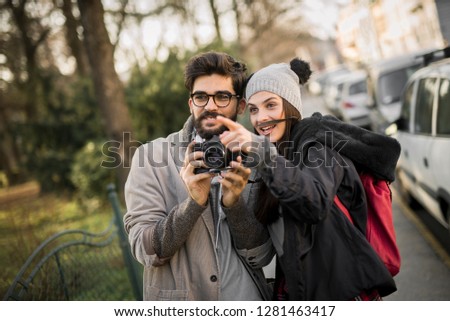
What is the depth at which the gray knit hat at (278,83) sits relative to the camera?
7.07 ft

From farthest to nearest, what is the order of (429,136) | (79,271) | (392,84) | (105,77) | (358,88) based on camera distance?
(358,88), (392,84), (105,77), (429,136), (79,271)

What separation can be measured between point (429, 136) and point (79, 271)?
342 cm

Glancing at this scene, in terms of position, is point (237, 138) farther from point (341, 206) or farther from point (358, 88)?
point (358, 88)

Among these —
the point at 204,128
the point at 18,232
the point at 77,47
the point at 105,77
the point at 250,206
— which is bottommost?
the point at 18,232

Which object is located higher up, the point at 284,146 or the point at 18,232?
the point at 284,146

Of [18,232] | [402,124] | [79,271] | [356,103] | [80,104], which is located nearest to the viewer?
[79,271]

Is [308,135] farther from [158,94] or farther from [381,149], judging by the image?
[158,94]

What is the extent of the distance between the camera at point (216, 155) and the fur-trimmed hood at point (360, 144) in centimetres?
A: 37

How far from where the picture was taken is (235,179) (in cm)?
188

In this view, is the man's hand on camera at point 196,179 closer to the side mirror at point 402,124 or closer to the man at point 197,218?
the man at point 197,218

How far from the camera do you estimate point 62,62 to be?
64.6ft

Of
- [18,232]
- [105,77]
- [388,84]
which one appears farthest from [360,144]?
[388,84]

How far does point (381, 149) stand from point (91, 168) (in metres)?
8.80
